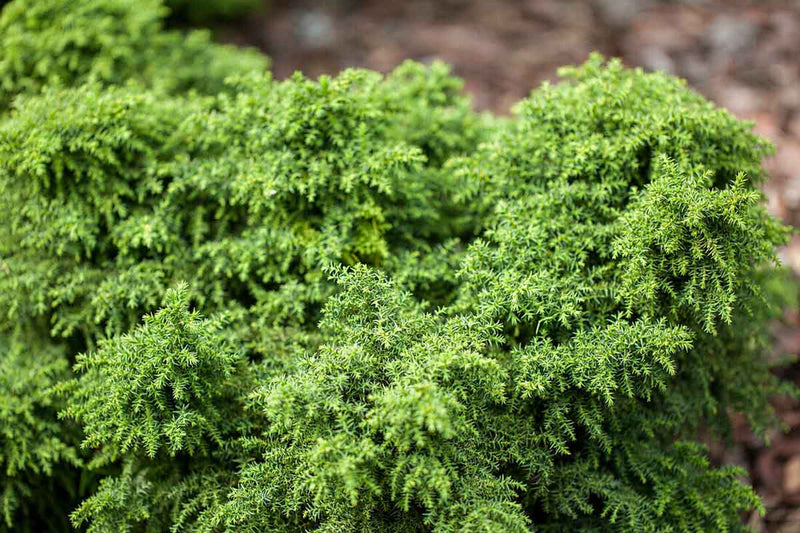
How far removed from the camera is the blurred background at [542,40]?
3994 mm

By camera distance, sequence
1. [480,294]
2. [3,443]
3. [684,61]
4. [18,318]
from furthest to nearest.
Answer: [684,61] → [18,318] → [3,443] → [480,294]

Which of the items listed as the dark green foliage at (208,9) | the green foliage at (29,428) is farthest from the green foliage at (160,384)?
the dark green foliage at (208,9)

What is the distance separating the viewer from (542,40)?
4.61 metres

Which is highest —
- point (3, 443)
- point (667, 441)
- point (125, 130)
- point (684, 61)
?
point (684, 61)

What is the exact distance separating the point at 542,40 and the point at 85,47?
3193mm

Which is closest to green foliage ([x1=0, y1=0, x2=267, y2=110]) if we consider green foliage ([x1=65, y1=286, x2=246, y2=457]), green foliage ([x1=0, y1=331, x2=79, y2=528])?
green foliage ([x1=0, y1=331, x2=79, y2=528])

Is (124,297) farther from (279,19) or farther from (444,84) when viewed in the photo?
(279,19)

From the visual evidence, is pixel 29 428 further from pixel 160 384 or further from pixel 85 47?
pixel 85 47

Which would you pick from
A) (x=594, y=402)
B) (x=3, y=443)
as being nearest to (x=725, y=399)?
(x=594, y=402)

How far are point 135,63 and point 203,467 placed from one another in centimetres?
181

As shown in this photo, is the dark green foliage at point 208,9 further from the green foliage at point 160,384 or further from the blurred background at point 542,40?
the green foliage at point 160,384

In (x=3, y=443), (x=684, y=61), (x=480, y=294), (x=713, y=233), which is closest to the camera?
(x=713, y=233)

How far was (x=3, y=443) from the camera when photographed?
2084 millimetres

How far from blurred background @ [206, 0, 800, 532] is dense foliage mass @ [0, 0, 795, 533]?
1.95 metres
